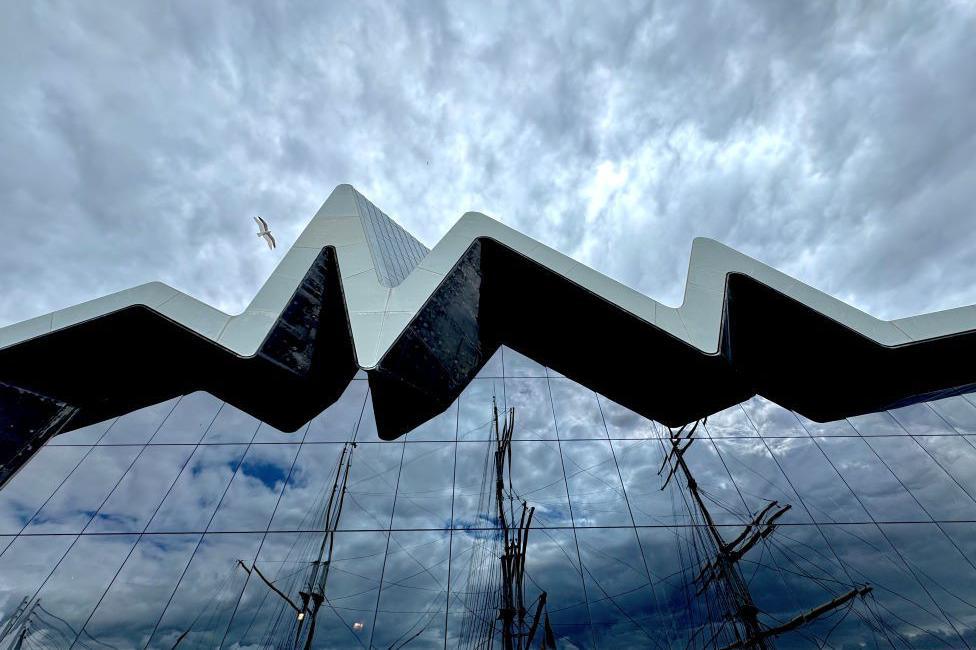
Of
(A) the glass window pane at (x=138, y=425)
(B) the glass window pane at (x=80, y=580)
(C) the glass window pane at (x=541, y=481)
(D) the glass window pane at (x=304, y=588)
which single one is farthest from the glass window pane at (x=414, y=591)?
(A) the glass window pane at (x=138, y=425)

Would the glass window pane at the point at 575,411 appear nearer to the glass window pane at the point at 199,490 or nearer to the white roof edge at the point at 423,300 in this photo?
the white roof edge at the point at 423,300

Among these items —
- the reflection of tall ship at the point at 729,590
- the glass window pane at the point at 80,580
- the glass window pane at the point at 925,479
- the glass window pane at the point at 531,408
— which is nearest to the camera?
the reflection of tall ship at the point at 729,590

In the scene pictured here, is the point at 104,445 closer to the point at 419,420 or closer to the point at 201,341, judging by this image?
the point at 201,341

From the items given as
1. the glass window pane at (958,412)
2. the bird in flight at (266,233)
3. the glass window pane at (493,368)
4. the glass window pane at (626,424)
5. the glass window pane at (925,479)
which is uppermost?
the bird in flight at (266,233)

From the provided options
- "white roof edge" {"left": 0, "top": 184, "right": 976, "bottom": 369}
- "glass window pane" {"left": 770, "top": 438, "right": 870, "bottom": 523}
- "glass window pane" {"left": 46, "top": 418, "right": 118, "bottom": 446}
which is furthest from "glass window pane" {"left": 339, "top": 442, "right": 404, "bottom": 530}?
"glass window pane" {"left": 770, "top": 438, "right": 870, "bottom": 523}

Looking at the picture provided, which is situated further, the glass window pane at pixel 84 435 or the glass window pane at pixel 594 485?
the glass window pane at pixel 84 435

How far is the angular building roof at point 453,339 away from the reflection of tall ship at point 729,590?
2.28 metres

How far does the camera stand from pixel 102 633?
7.16 m

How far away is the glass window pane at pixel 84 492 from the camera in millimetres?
8320

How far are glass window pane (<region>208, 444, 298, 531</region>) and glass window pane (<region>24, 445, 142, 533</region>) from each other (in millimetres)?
2721

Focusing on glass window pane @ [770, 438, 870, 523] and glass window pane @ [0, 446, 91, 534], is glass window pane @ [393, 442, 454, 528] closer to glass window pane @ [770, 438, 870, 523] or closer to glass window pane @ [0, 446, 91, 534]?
glass window pane @ [770, 438, 870, 523]

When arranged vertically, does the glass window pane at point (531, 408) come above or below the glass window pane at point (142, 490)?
above

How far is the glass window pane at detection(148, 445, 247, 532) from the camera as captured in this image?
27.1 ft

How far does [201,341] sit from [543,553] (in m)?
8.21
